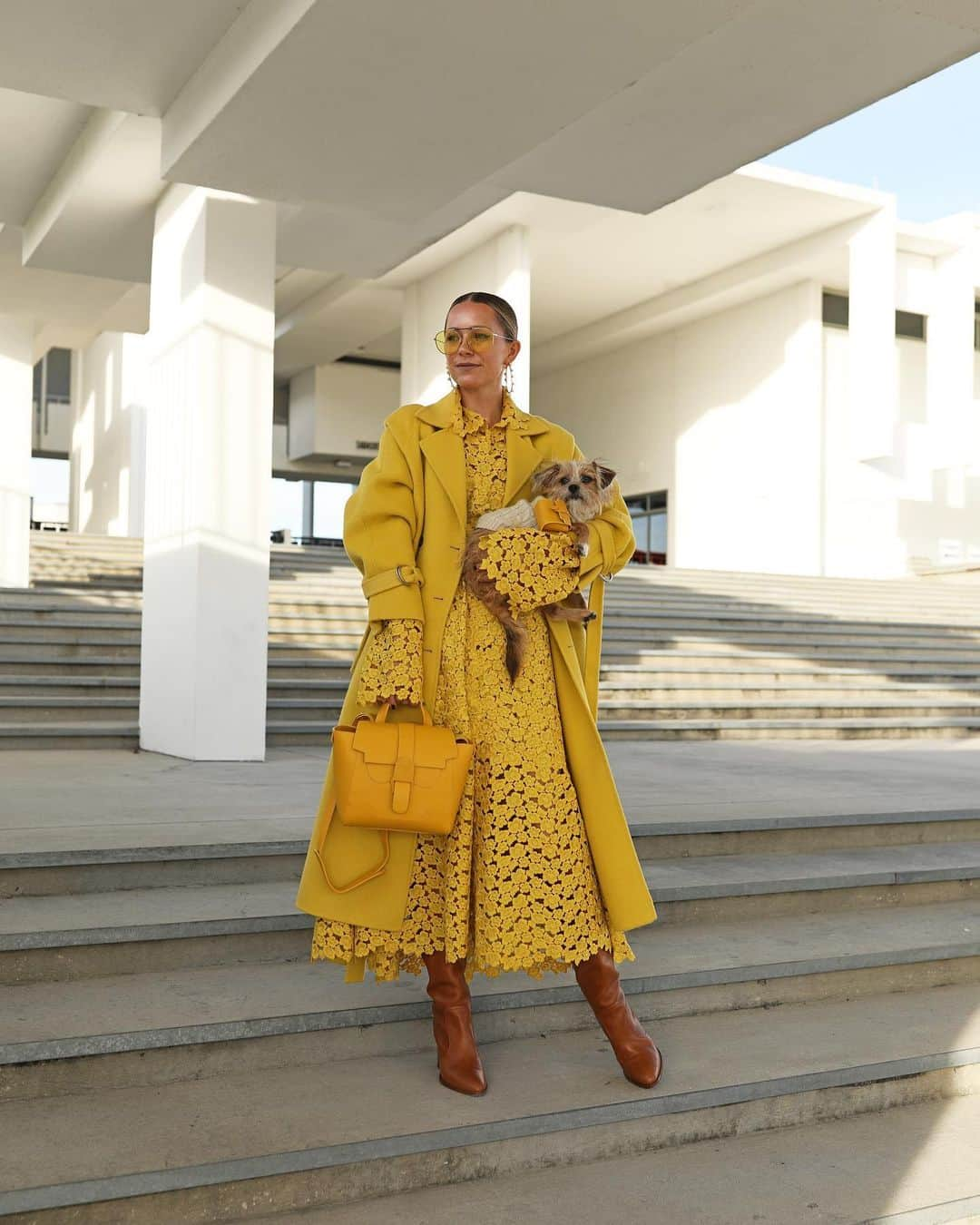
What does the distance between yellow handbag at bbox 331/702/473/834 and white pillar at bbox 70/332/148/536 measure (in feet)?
52.5

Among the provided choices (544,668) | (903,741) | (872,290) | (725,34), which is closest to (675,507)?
(872,290)

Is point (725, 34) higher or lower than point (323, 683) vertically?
higher

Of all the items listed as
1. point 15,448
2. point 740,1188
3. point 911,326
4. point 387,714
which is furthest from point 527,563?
point 911,326

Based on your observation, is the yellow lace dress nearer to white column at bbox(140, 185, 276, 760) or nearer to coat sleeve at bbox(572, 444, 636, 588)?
coat sleeve at bbox(572, 444, 636, 588)

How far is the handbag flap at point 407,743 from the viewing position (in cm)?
279

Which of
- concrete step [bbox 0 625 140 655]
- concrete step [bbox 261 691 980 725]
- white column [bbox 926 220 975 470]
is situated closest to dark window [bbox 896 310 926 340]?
white column [bbox 926 220 975 470]

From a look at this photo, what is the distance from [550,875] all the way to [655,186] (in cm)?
457

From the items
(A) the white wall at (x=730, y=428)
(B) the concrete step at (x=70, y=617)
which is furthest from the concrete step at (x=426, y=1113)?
(A) the white wall at (x=730, y=428)

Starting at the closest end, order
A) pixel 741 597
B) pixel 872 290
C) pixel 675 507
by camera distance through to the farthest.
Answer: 1. pixel 741 597
2. pixel 872 290
3. pixel 675 507

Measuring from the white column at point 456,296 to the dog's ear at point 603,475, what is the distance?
11690mm

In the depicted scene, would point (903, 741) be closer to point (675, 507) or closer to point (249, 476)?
point (249, 476)

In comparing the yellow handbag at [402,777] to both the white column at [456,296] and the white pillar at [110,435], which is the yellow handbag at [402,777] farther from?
the white pillar at [110,435]

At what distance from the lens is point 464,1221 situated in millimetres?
2613

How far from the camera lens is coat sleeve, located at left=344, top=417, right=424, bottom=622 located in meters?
2.92
